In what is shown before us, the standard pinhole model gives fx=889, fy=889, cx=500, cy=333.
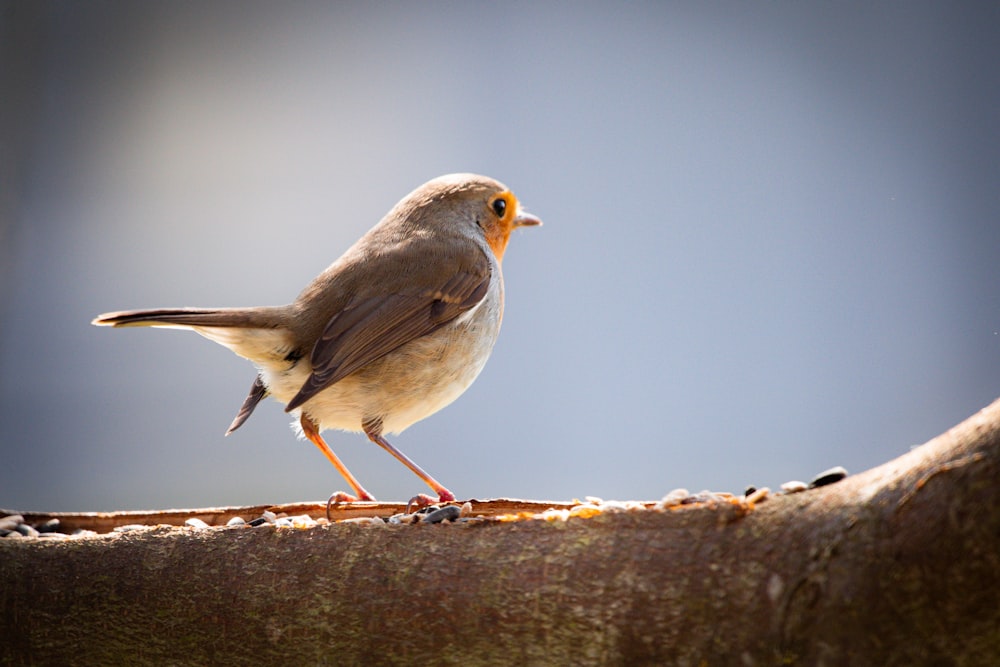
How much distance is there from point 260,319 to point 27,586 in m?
1.06

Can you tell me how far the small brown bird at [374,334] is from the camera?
2635 millimetres

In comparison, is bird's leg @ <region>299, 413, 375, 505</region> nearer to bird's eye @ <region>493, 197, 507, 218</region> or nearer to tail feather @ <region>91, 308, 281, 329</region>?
tail feather @ <region>91, 308, 281, 329</region>

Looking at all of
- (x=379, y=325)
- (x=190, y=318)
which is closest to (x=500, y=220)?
(x=379, y=325)

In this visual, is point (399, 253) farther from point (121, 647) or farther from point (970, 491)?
point (970, 491)

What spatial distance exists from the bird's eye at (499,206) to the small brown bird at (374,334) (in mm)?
249

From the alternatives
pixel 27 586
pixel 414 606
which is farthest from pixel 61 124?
pixel 414 606

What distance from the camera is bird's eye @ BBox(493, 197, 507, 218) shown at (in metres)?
3.30

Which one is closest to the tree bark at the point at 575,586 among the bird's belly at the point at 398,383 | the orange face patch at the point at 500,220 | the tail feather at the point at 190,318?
the tail feather at the point at 190,318

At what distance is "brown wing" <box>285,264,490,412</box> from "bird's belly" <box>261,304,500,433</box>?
42 millimetres

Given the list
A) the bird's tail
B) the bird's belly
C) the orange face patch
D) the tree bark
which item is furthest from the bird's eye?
the tree bark

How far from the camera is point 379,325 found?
108 inches

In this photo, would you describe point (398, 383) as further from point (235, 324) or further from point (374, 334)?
point (235, 324)

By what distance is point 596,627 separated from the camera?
135 centimetres

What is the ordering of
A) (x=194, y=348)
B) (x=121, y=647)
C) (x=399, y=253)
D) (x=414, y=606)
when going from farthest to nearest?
(x=194, y=348)
(x=399, y=253)
(x=121, y=647)
(x=414, y=606)
